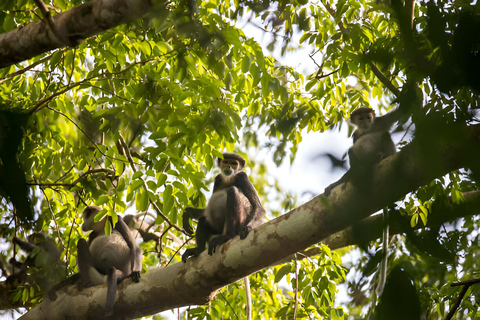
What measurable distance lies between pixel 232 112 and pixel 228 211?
Answer: 1.36 metres

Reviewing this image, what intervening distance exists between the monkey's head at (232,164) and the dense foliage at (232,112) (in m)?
0.64

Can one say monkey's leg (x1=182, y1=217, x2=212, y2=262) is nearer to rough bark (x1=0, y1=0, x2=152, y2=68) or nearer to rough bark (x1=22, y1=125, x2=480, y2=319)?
rough bark (x1=22, y1=125, x2=480, y2=319)

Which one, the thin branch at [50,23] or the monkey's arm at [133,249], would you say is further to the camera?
the monkey's arm at [133,249]

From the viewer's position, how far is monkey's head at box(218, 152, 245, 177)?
6.11 meters

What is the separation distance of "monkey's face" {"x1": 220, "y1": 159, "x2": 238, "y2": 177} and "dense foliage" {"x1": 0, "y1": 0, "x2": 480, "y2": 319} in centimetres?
63

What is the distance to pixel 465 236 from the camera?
0.76 metres

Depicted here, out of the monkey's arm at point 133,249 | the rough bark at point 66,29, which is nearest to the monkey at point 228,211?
the monkey's arm at point 133,249

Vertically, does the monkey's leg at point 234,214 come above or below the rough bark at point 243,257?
above

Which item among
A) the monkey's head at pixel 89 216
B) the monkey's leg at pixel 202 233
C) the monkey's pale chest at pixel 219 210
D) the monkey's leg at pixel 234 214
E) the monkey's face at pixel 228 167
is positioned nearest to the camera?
the monkey's leg at pixel 234 214

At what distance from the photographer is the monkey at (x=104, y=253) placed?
595 centimetres

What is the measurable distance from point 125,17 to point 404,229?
239 cm

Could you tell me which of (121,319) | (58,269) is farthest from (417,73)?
(121,319)

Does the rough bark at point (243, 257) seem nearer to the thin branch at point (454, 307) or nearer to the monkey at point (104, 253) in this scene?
the thin branch at point (454, 307)

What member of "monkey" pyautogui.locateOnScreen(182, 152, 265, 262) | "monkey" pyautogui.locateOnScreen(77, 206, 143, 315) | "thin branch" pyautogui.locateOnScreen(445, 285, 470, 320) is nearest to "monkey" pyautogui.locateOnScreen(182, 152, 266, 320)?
"monkey" pyautogui.locateOnScreen(182, 152, 265, 262)
